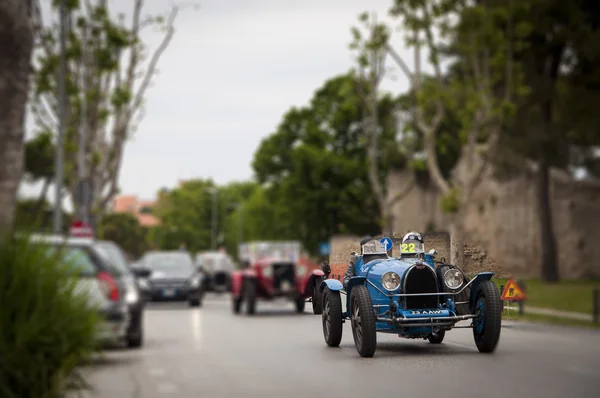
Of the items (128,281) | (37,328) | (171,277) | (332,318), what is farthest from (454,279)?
(171,277)

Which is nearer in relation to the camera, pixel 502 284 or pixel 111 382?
pixel 502 284

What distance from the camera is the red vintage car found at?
262cm

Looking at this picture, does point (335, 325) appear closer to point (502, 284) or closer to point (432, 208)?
point (502, 284)

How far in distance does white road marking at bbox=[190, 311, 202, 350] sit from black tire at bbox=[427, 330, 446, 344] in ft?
112

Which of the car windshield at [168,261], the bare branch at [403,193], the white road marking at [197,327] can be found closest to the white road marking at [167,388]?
the white road marking at [197,327]

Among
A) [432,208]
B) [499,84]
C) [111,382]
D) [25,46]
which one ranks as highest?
[25,46]

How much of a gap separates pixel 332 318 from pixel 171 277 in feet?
173

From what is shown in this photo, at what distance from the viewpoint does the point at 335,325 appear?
2.33m

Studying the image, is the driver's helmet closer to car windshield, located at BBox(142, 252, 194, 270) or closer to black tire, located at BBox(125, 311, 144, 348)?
black tire, located at BBox(125, 311, 144, 348)

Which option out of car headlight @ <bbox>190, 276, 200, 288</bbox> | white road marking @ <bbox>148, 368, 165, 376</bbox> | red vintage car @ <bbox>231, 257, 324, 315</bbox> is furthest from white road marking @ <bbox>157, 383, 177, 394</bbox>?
car headlight @ <bbox>190, 276, 200, 288</bbox>

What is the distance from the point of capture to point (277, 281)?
380cm

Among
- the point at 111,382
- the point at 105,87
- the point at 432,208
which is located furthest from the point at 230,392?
the point at 105,87

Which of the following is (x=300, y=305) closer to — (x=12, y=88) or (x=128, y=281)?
(x=128, y=281)

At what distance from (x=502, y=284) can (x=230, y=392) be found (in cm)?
2113
